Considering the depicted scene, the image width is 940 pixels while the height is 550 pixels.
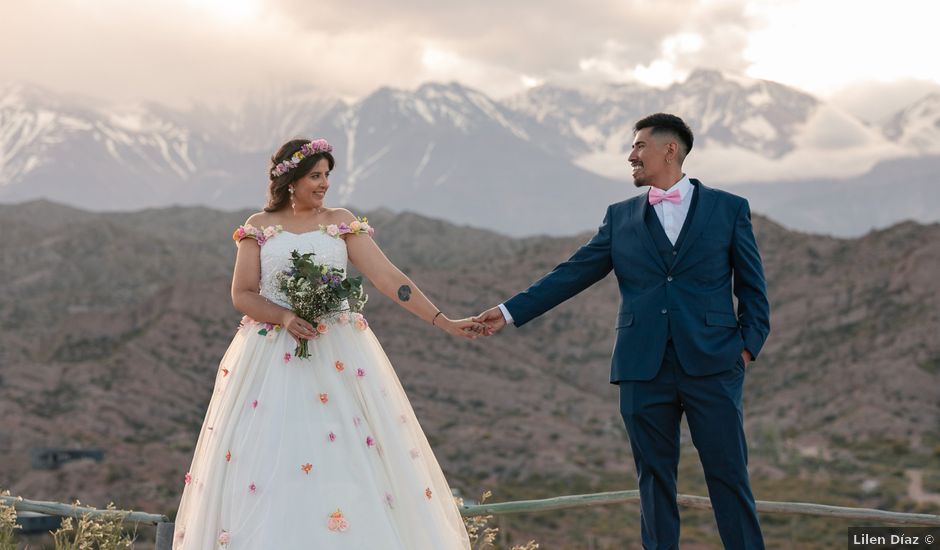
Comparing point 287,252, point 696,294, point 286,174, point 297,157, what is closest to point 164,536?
point 287,252

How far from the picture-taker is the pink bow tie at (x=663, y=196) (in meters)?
5.28

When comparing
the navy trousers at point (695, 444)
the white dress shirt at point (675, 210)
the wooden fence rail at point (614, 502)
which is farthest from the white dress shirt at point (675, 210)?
the wooden fence rail at point (614, 502)

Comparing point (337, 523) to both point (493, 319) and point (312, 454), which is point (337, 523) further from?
point (493, 319)

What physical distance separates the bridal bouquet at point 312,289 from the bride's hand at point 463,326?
0.80 metres

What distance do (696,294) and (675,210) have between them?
460mm

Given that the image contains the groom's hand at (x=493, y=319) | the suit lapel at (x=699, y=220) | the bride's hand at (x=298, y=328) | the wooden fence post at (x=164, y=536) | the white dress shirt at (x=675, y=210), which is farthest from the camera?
the wooden fence post at (x=164, y=536)

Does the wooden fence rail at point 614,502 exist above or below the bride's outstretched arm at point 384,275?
below

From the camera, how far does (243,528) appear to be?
5.06m

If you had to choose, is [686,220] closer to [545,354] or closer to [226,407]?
[226,407]

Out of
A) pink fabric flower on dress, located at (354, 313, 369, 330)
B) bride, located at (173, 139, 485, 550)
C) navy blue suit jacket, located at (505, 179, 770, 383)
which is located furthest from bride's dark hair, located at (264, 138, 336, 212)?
navy blue suit jacket, located at (505, 179, 770, 383)

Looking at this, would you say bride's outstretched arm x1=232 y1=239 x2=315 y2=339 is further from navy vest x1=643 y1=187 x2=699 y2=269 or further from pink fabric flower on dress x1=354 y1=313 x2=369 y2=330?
navy vest x1=643 y1=187 x2=699 y2=269

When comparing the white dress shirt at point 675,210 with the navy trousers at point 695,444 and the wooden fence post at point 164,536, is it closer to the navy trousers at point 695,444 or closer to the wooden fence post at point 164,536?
the navy trousers at point 695,444

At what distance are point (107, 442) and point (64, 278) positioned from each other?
36.7m

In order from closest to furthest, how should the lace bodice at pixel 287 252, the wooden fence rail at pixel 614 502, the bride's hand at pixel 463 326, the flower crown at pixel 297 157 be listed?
the lace bodice at pixel 287 252 < the flower crown at pixel 297 157 < the bride's hand at pixel 463 326 < the wooden fence rail at pixel 614 502
